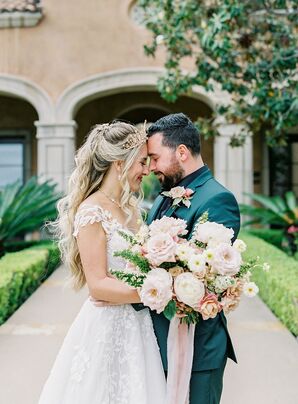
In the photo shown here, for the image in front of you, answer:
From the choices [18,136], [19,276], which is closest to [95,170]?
[19,276]

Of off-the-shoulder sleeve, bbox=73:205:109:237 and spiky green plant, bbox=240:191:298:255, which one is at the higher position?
off-the-shoulder sleeve, bbox=73:205:109:237

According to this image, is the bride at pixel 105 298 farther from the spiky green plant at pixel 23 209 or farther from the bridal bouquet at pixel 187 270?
the spiky green plant at pixel 23 209

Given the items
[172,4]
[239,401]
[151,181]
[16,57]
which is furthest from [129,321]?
[151,181]

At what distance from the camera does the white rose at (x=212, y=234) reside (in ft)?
6.91

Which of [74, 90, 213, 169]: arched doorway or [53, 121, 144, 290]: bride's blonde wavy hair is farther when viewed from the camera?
[74, 90, 213, 169]: arched doorway

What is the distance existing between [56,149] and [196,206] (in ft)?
30.2

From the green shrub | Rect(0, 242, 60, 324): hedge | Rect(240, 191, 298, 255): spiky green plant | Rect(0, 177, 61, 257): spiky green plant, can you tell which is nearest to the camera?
Rect(0, 242, 60, 324): hedge

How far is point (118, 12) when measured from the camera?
37.8ft

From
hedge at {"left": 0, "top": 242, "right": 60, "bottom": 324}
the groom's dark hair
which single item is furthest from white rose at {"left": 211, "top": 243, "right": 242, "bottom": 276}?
hedge at {"left": 0, "top": 242, "right": 60, "bottom": 324}

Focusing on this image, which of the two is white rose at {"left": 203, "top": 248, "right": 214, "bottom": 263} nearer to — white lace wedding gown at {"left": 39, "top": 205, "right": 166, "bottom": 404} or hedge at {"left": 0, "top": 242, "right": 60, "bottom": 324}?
white lace wedding gown at {"left": 39, "top": 205, "right": 166, "bottom": 404}

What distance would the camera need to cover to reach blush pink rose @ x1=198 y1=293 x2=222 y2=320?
209 centimetres

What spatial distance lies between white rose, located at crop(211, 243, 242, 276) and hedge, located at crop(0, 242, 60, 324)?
3.18 metres

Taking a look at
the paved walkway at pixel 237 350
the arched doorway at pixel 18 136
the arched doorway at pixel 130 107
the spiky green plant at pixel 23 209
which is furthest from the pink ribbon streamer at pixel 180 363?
the arched doorway at pixel 18 136

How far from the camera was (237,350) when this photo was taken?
→ 4930 mm
